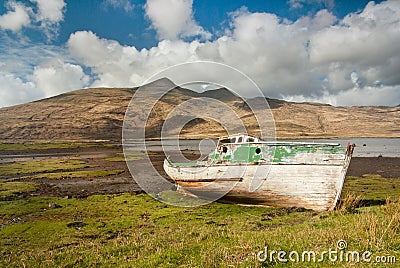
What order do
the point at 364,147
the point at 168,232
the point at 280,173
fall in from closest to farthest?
1. the point at 168,232
2. the point at 280,173
3. the point at 364,147

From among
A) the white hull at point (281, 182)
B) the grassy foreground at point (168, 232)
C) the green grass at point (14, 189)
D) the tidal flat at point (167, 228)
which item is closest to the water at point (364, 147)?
the green grass at point (14, 189)

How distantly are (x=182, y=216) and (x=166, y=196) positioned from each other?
6748 millimetres

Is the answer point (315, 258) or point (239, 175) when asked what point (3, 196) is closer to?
point (239, 175)

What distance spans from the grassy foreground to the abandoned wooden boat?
3.24 ft

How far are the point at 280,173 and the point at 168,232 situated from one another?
8.82 metres

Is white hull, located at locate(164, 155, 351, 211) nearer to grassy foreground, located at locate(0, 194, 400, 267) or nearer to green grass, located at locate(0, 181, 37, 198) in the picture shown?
grassy foreground, located at locate(0, 194, 400, 267)

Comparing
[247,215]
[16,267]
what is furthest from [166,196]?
[16,267]

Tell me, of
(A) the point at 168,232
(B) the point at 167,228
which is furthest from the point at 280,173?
(A) the point at 168,232

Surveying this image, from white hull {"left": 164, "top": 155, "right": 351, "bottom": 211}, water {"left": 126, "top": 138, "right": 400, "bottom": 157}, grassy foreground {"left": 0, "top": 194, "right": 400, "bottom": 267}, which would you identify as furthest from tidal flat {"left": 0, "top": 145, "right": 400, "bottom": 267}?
water {"left": 126, "top": 138, "right": 400, "bottom": 157}

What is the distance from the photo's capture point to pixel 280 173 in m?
19.2

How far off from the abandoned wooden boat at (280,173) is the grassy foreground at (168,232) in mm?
988

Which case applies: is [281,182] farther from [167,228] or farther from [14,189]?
[14,189]

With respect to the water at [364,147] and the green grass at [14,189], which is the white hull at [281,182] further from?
the water at [364,147]

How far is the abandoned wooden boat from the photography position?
1822 cm
